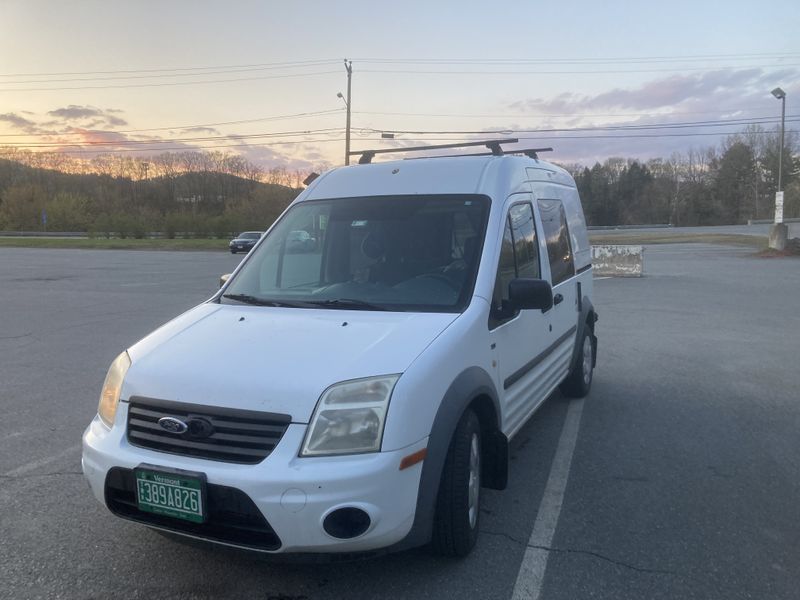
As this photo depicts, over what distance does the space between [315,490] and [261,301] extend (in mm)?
1608

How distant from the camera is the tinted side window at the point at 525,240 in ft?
14.3

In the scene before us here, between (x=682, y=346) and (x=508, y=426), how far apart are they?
→ 20.2ft

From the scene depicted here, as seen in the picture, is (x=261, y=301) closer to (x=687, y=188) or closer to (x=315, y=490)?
(x=315, y=490)

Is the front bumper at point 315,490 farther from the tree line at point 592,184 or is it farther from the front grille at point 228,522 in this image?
the tree line at point 592,184

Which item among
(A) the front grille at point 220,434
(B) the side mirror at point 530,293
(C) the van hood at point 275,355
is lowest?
(A) the front grille at point 220,434

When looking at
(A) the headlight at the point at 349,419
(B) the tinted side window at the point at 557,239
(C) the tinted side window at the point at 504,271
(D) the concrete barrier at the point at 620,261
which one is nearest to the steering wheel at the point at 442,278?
(C) the tinted side window at the point at 504,271

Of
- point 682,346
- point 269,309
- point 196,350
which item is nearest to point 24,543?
point 196,350

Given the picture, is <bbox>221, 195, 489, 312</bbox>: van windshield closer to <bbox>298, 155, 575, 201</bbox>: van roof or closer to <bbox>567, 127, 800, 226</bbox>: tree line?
<bbox>298, 155, 575, 201</bbox>: van roof

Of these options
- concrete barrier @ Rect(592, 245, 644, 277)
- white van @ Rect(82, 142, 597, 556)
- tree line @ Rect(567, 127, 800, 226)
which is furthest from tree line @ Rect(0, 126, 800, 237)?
white van @ Rect(82, 142, 597, 556)

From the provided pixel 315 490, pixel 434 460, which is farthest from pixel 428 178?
pixel 315 490

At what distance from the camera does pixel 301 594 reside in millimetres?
3053

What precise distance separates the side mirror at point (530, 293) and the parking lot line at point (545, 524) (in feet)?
4.12

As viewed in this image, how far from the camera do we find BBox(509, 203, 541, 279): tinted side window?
171 inches

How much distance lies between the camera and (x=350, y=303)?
3750 millimetres
